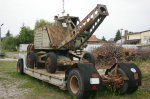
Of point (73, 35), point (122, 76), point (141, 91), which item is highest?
point (73, 35)

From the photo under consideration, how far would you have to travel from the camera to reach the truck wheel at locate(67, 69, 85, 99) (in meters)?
7.75

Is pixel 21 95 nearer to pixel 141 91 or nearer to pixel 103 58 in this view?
pixel 141 91

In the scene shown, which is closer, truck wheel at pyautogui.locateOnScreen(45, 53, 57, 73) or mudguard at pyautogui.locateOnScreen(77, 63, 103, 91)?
mudguard at pyautogui.locateOnScreen(77, 63, 103, 91)

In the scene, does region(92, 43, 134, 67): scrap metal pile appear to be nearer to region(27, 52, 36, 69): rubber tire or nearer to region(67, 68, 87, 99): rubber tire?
region(27, 52, 36, 69): rubber tire

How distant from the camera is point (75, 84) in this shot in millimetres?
8383

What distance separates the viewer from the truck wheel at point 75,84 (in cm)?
775

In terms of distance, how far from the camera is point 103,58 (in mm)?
19438

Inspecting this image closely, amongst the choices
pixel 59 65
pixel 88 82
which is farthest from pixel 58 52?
pixel 88 82

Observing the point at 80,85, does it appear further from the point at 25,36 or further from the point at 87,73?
the point at 25,36

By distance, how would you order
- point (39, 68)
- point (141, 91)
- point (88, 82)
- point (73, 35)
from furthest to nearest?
point (39, 68) → point (73, 35) → point (141, 91) → point (88, 82)

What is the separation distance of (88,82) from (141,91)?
2.80m

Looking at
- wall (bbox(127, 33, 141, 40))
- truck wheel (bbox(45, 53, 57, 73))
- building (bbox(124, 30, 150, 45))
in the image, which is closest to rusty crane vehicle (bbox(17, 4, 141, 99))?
truck wheel (bbox(45, 53, 57, 73))

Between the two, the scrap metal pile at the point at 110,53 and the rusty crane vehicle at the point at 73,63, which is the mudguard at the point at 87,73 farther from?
the scrap metal pile at the point at 110,53

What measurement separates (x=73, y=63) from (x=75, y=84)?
2.29 metres
